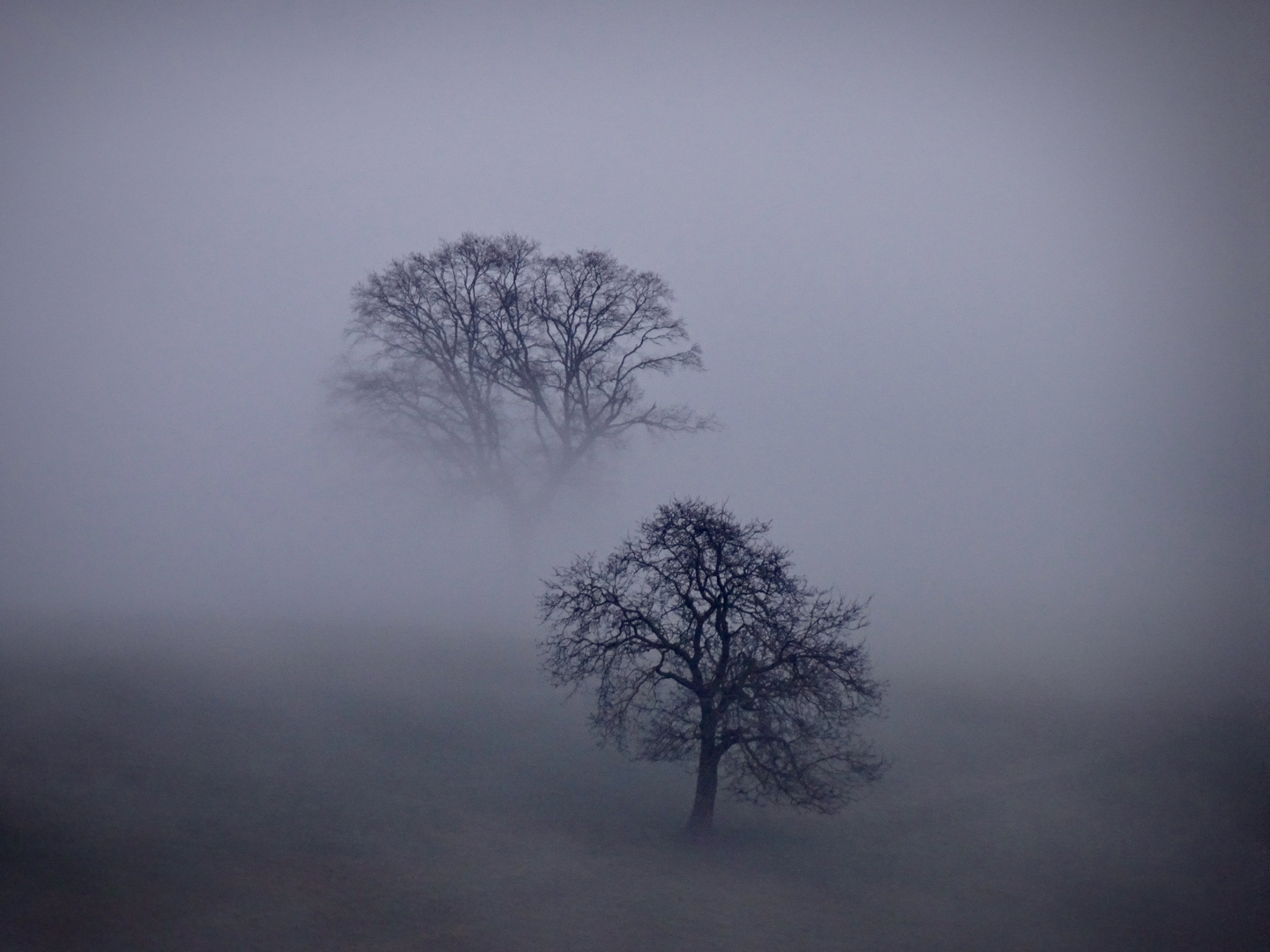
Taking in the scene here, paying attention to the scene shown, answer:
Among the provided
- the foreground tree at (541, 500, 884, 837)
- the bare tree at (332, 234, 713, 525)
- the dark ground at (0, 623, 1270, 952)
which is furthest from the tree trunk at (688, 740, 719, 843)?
the bare tree at (332, 234, 713, 525)

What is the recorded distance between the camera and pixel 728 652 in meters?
14.2

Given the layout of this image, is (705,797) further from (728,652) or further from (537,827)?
(537,827)

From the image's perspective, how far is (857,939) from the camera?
1120 centimetres

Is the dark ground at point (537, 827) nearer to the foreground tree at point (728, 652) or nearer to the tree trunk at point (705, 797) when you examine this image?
the tree trunk at point (705, 797)

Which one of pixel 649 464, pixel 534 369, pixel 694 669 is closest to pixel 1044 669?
pixel 694 669

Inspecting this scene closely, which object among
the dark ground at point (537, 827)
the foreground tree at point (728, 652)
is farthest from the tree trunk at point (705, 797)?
the dark ground at point (537, 827)

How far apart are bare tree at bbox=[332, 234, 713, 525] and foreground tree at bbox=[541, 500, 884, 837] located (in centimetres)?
1477

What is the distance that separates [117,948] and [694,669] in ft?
27.7

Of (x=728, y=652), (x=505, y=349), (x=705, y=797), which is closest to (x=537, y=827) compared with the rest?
(x=705, y=797)

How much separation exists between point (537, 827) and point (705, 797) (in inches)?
110

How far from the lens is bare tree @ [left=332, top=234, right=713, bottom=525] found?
28562mm

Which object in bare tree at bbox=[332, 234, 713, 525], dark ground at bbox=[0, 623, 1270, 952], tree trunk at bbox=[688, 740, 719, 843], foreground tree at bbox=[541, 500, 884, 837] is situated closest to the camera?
dark ground at bbox=[0, 623, 1270, 952]

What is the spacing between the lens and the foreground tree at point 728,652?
13.7m

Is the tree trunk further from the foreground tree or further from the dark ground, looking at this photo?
the dark ground
